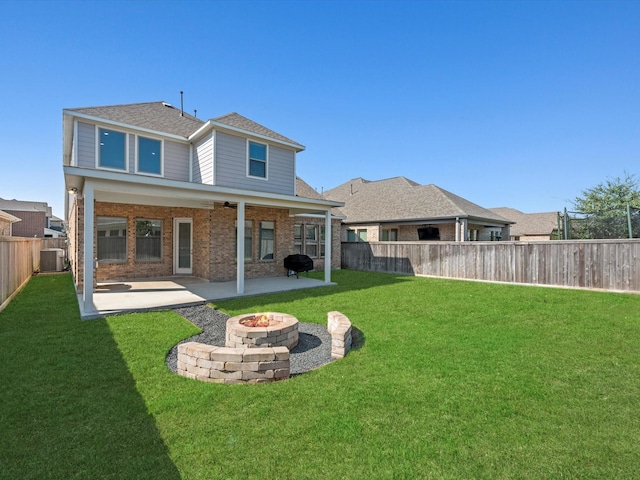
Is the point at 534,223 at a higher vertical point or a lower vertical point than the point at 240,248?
higher

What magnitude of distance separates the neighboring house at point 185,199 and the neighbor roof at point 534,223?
3363 cm

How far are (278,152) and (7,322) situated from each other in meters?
9.80

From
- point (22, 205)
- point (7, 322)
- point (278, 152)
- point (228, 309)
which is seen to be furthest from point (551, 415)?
point (22, 205)

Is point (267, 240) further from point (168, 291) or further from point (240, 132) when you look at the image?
point (168, 291)

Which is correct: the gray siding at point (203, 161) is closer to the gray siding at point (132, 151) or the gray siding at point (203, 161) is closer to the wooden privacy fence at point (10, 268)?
the gray siding at point (132, 151)

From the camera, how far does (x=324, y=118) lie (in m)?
16.6

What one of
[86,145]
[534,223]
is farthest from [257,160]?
[534,223]

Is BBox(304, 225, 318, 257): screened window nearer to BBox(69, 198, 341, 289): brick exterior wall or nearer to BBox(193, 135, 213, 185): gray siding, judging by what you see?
BBox(69, 198, 341, 289): brick exterior wall

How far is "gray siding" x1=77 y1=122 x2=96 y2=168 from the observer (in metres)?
9.80

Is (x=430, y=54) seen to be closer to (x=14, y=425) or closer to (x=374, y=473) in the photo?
(x=374, y=473)

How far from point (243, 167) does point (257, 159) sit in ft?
2.54

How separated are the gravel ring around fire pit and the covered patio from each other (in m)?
0.88

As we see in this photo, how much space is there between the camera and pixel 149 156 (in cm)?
1113

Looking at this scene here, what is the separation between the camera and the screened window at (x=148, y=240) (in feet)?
39.3
